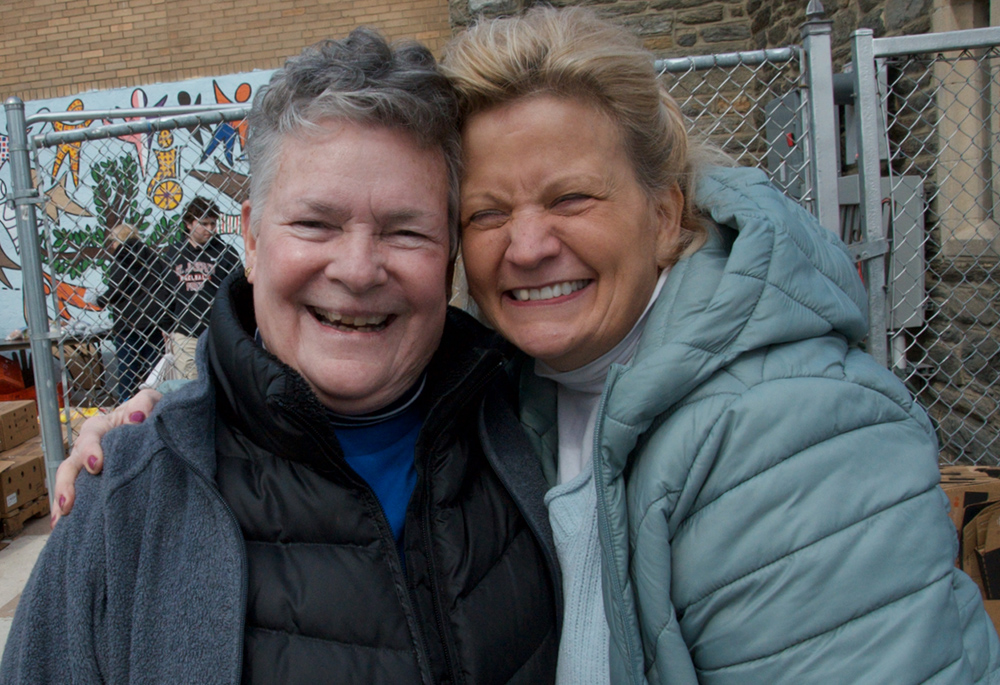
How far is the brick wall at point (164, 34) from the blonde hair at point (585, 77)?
801cm

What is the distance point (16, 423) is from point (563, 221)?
608 cm

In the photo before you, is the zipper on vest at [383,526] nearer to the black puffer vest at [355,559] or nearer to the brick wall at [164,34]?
the black puffer vest at [355,559]

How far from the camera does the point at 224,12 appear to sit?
29.7 feet

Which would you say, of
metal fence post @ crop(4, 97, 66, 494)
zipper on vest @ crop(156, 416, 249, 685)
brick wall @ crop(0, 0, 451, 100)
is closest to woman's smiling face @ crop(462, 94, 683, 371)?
zipper on vest @ crop(156, 416, 249, 685)

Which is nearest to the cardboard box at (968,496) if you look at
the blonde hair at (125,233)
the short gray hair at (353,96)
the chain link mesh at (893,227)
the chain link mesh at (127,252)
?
the chain link mesh at (893,227)

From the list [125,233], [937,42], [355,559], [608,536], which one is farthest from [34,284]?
[937,42]

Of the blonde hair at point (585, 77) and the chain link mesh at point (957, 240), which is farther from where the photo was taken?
the chain link mesh at point (957, 240)

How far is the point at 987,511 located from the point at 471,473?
215 cm

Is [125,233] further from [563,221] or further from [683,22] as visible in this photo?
[683,22]

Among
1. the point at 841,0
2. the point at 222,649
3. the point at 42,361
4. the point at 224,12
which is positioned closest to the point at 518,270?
the point at 222,649

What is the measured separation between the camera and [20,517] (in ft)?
17.1

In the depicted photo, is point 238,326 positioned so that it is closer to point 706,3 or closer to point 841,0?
point 841,0

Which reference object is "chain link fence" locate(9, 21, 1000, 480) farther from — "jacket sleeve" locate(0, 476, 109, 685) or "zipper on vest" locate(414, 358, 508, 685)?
"jacket sleeve" locate(0, 476, 109, 685)

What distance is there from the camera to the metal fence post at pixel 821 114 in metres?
2.54
